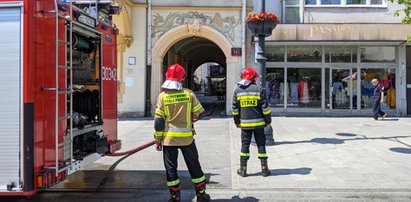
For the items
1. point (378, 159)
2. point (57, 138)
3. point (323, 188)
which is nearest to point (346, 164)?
point (378, 159)

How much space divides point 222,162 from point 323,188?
7.84 ft

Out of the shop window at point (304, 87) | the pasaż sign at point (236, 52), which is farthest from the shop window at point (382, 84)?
the pasaż sign at point (236, 52)

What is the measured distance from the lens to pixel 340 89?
16906mm

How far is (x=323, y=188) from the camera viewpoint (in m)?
5.91

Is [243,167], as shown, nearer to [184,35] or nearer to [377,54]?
[184,35]

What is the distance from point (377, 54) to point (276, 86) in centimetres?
444

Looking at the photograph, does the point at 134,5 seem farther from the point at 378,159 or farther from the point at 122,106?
the point at 378,159

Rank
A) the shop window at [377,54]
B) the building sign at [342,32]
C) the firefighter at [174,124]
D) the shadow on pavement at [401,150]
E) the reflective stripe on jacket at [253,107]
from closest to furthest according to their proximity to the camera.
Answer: the firefighter at [174,124], the reflective stripe on jacket at [253,107], the shadow on pavement at [401,150], the building sign at [342,32], the shop window at [377,54]

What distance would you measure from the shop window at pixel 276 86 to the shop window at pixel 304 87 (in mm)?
290

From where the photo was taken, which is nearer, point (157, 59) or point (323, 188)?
point (323, 188)

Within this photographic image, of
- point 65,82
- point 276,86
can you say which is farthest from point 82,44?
point 276,86

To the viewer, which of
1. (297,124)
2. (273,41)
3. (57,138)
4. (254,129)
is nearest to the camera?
(57,138)

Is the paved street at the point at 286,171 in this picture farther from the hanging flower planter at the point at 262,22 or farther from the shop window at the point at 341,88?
the shop window at the point at 341,88

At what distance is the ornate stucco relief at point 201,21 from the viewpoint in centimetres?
1587
